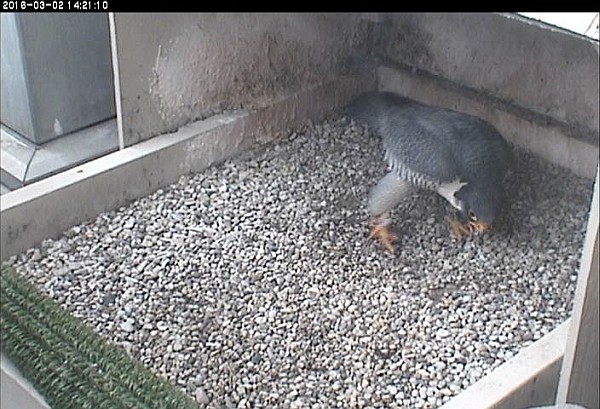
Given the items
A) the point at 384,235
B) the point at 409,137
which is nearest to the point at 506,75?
the point at 409,137

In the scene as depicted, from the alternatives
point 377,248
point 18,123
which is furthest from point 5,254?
point 377,248

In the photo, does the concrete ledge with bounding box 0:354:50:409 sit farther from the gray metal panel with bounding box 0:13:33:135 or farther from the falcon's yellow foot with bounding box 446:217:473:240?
the falcon's yellow foot with bounding box 446:217:473:240

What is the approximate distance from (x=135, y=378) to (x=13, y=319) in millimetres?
181

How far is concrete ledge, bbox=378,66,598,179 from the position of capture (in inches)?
54.6

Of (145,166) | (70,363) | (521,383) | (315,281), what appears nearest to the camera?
(521,383)

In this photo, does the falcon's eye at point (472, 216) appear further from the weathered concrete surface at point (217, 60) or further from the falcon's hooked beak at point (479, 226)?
the weathered concrete surface at point (217, 60)

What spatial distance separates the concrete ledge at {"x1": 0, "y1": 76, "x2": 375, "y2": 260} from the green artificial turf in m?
0.11

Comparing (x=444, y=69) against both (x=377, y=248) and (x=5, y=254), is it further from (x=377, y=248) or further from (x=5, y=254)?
(x=5, y=254)

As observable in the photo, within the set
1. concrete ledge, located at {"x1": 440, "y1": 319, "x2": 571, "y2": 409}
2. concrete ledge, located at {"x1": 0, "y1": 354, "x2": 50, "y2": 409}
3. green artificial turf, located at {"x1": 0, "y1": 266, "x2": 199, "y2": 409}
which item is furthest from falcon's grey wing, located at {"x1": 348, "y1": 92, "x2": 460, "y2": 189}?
concrete ledge, located at {"x1": 0, "y1": 354, "x2": 50, "y2": 409}

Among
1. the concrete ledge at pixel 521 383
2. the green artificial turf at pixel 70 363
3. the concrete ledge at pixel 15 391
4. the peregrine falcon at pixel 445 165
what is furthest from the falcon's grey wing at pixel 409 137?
the concrete ledge at pixel 15 391

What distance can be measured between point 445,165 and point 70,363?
0.54 meters

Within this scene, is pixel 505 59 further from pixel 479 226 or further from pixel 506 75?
pixel 479 226

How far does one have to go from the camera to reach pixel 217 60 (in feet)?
5.09

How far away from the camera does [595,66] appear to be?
135 cm
